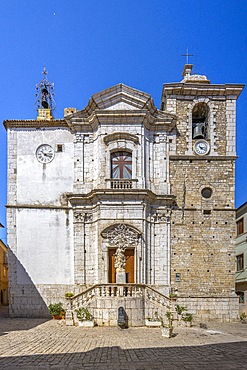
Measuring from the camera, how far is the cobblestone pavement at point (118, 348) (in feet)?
25.4

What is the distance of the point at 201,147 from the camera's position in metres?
17.5

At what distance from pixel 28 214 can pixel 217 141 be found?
11.1 metres

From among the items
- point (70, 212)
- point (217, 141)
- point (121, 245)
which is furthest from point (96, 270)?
point (217, 141)

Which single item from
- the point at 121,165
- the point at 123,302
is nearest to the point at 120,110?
the point at 121,165

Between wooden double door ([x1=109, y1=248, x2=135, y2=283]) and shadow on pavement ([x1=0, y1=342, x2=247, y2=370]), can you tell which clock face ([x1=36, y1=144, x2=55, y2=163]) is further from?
shadow on pavement ([x1=0, y1=342, x2=247, y2=370])

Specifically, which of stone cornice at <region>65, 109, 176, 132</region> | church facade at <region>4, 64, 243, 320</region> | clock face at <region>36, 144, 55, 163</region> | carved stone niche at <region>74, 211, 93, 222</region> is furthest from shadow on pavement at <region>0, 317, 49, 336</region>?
stone cornice at <region>65, 109, 176, 132</region>

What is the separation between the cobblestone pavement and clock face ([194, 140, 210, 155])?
9007 mm

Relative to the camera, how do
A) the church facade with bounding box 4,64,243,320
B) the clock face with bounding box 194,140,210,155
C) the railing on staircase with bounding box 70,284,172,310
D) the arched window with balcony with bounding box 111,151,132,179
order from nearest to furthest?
1. the railing on staircase with bounding box 70,284,172,310
2. the church facade with bounding box 4,64,243,320
3. the arched window with balcony with bounding box 111,151,132,179
4. the clock face with bounding box 194,140,210,155

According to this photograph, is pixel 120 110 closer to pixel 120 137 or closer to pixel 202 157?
pixel 120 137

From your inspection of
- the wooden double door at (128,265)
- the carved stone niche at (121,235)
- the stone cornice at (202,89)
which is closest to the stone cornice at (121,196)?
the carved stone niche at (121,235)

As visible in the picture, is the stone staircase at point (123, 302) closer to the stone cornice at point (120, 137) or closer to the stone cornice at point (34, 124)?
the stone cornice at point (120, 137)

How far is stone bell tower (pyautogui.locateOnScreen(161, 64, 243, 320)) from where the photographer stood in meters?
16.3

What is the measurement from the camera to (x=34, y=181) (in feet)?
56.9

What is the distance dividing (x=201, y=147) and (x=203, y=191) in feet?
8.05
